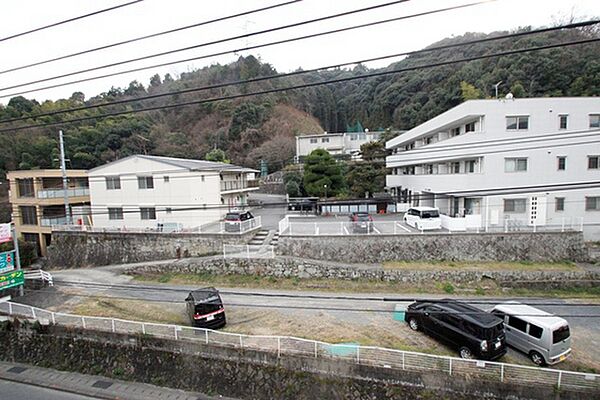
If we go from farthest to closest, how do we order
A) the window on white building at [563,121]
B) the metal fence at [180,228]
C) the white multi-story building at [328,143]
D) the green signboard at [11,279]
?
the white multi-story building at [328,143] < the metal fence at [180,228] < the window on white building at [563,121] < the green signboard at [11,279]

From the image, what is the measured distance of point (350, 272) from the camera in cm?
1341

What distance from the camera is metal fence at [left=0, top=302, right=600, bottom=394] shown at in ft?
22.7

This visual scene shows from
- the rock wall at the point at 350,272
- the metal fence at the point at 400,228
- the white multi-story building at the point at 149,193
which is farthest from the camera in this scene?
the white multi-story building at the point at 149,193

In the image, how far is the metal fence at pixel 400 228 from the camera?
1391 centimetres

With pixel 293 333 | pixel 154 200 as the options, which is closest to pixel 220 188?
pixel 154 200

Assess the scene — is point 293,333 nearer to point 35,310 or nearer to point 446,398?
point 446,398

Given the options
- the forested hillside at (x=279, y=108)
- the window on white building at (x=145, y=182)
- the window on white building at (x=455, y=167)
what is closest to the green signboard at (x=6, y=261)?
the window on white building at (x=145, y=182)

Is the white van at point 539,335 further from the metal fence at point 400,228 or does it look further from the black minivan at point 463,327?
the metal fence at point 400,228

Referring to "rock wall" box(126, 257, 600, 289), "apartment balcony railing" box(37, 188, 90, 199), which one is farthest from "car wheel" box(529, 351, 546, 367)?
"apartment balcony railing" box(37, 188, 90, 199)

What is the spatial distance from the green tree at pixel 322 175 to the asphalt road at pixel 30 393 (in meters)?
19.1

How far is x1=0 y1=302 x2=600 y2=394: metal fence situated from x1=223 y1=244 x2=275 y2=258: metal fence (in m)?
5.72

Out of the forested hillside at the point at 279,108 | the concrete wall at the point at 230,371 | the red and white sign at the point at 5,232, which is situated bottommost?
the concrete wall at the point at 230,371

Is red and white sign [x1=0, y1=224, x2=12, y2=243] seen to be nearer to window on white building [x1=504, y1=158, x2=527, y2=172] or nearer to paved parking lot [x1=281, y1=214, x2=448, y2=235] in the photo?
paved parking lot [x1=281, y1=214, x2=448, y2=235]

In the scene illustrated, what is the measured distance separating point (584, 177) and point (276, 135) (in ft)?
117
